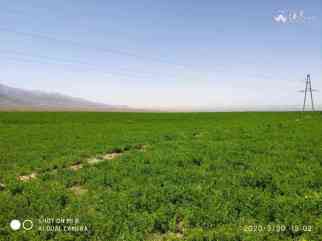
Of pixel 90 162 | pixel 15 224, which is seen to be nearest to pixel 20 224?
pixel 15 224

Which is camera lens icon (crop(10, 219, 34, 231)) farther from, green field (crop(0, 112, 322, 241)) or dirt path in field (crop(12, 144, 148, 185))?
dirt path in field (crop(12, 144, 148, 185))

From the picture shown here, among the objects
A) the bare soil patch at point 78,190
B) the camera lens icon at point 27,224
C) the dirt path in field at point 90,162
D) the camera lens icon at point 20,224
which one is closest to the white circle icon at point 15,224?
the camera lens icon at point 20,224

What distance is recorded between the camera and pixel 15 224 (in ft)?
18.5

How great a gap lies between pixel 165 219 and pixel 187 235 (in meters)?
0.74

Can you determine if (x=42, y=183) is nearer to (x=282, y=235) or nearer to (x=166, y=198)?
(x=166, y=198)

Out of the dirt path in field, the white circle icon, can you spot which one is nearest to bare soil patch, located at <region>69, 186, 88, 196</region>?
the dirt path in field

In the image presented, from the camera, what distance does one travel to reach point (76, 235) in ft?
17.1

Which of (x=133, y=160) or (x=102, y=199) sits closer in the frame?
(x=102, y=199)

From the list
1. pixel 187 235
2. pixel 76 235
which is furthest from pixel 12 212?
pixel 187 235

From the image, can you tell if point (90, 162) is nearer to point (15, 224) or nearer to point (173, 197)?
point (15, 224)

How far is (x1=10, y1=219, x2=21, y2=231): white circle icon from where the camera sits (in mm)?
5489

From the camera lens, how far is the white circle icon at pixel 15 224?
216 inches

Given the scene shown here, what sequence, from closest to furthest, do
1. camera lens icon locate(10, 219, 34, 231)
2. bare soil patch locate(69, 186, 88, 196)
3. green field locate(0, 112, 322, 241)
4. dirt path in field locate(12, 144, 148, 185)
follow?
1. green field locate(0, 112, 322, 241)
2. camera lens icon locate(10, 219, 34, 231)
3. bare soil patch locate(69, 186, 88, 196)
4. dirt path in field locate(12, 144, 148, 185)

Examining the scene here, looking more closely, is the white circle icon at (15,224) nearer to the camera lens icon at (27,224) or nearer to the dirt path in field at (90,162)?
the camera lens icon at (27,224)
